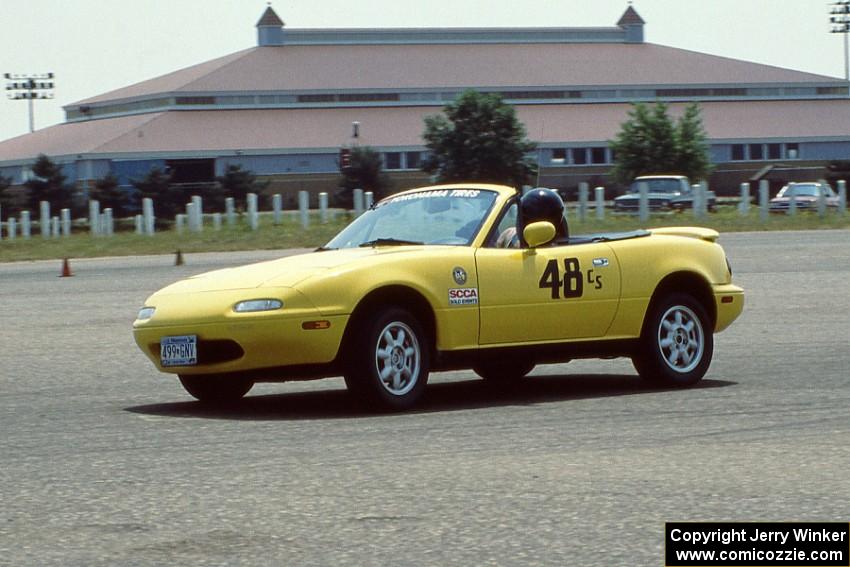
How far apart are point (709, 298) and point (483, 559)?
244 inches

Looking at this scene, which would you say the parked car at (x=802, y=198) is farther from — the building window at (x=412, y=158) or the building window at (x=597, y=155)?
the building window at (x=412, y=158)

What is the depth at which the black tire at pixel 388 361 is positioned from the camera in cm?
982

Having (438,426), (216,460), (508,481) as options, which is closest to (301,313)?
(438,426)

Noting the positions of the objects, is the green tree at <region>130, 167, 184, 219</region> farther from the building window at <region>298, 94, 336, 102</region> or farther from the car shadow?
the car shadow

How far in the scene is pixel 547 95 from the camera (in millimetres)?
101250

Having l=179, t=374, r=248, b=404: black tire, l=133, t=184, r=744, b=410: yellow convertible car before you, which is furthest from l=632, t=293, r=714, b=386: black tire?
l=179, t=374, r=248, b=404: black tire

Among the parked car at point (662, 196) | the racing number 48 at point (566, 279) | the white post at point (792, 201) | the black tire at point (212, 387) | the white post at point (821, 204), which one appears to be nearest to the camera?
the black tire at point (212, 387)

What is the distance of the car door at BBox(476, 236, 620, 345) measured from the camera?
34.6 ft

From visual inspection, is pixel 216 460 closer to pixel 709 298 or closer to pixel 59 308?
pixel 709 298

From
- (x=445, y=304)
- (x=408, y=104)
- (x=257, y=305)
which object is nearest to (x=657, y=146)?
(x=408, y=104)

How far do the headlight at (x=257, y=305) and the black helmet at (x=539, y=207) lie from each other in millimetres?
1963

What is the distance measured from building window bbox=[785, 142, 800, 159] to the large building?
0.20 ft

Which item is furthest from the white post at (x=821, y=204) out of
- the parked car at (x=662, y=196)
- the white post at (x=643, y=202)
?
the white post at (x=643, y=202)

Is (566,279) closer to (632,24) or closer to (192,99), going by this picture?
(192,99)
